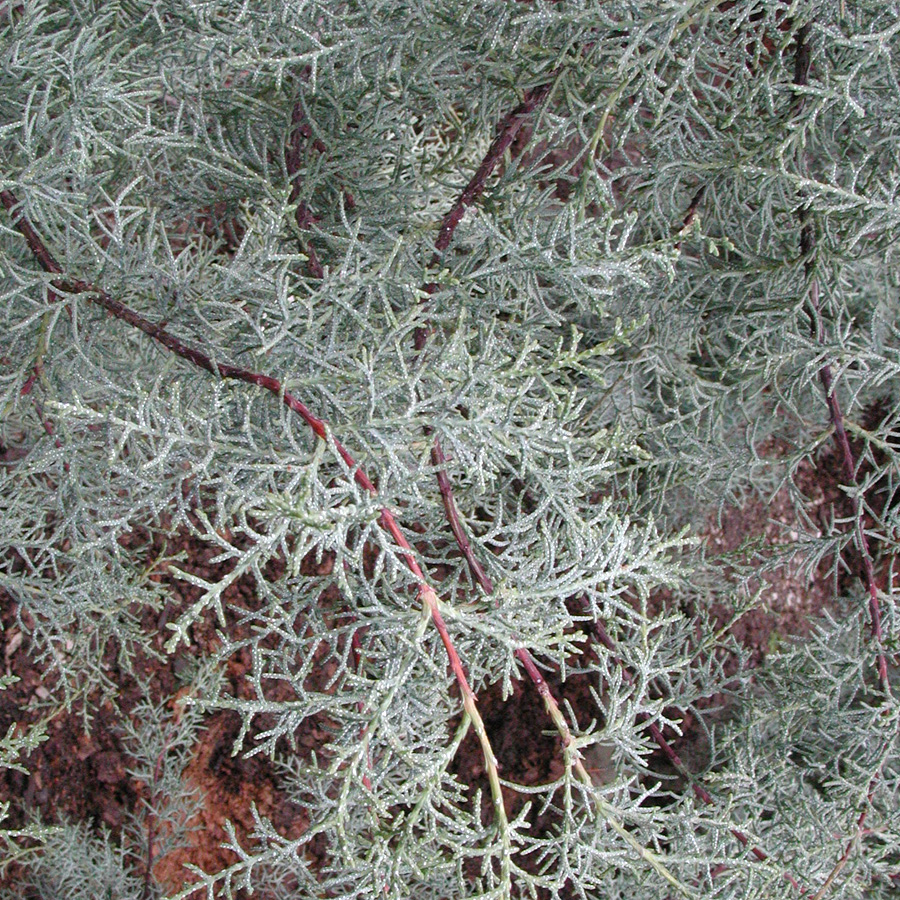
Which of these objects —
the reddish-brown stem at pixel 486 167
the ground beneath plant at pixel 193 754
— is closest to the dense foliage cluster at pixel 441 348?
the reddish-brown stem at pixel 486 167

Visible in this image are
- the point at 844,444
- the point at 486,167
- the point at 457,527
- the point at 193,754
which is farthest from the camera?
the point at 193,754

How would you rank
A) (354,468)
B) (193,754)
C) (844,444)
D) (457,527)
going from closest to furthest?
(354,468)
(457,527)
(844,444)
(193,754)

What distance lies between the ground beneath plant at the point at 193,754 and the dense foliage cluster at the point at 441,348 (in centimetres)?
78

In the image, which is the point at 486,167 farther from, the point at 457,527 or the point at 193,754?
the point at 193,754

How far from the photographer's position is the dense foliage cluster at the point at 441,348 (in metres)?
1.09

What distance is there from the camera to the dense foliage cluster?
3.59 ft

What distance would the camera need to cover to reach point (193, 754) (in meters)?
2.46

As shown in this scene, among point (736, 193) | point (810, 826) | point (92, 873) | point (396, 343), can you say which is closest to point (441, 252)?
point (396, 343)

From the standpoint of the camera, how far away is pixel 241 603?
107 inches

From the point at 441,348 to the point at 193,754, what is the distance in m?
1.71

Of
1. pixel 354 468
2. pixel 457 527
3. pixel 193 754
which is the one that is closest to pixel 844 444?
pixel 457 527

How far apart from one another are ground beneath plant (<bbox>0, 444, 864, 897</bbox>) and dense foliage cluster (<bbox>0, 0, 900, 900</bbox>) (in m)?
0.78

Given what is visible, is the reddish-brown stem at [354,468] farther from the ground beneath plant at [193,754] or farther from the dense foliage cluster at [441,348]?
the ground beneath plant at [193,754]

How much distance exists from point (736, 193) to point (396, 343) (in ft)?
2.87
